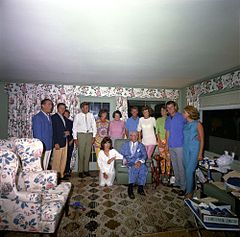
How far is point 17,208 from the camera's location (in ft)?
5.65

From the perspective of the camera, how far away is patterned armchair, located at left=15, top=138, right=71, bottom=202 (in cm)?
225

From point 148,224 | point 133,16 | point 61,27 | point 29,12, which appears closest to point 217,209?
point 148,224

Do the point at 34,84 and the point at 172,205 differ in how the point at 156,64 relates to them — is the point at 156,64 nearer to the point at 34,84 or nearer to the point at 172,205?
the point at 172,205

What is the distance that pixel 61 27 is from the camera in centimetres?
162

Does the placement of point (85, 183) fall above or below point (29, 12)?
below

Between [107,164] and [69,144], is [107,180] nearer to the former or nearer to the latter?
[107,164]

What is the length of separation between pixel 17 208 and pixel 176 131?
2601mm

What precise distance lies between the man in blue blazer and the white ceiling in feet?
2.26

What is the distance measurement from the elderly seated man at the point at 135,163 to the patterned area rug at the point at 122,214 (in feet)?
0.66

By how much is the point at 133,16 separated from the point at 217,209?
204 centimetres

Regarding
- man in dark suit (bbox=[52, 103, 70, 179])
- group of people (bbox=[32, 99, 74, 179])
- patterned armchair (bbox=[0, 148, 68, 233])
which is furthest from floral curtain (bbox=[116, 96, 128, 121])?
patterned armchair (bbox=[0, 148, 68, 233])

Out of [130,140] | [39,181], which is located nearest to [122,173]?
[130,140]

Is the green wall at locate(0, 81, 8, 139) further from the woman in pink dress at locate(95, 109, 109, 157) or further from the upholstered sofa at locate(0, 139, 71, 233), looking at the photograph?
the upholstered sofa at locate(0, 139, 71, 233)

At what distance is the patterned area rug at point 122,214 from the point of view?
2131mm
